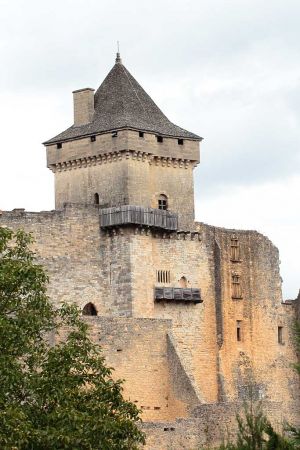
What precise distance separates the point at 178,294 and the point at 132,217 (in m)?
4.05

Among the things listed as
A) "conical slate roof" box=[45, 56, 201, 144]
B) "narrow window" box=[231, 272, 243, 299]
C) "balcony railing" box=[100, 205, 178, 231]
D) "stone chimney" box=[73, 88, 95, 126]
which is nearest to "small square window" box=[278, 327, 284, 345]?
"narrow window" box=[231, 272, 243, 299]

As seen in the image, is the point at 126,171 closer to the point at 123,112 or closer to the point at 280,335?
the point at 123,112

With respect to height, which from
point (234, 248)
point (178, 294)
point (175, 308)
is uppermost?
point (234, 248)

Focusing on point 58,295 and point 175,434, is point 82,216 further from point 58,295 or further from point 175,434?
point 175,434

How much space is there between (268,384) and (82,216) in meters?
12.1

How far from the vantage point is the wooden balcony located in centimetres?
7341

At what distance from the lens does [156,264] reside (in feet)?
243

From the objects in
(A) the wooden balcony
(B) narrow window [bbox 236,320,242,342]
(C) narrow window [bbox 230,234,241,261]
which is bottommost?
(B) narrow window [bbox 236,320,242,342]

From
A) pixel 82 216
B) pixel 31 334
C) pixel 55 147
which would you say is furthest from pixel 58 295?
pixel 31 334

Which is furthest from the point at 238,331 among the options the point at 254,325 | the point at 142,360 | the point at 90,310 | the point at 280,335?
the point at 142,360

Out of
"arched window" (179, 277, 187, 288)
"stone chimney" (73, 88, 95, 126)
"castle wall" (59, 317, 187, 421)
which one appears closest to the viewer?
"castle wall" (59, 317, 187, 421)

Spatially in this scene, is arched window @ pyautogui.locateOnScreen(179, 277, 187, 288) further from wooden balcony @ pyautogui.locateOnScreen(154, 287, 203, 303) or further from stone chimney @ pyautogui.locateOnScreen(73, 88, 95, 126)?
stone chimney @ pyautogui.locateOnScreen(73, 88, 95, 126)

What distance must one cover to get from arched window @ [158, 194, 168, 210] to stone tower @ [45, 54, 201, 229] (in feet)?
0.11

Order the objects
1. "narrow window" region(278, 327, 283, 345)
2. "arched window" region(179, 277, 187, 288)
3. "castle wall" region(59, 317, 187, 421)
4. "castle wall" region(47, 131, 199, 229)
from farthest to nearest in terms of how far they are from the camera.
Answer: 1. "narrow window" region(278, 327, 283, 345)
2. "arched window" region(179, 277, 187, 288)
3. "castle wall" region(47, 131, 199, 229)
4. "castle wall" region(59, 317, 187, 421)
